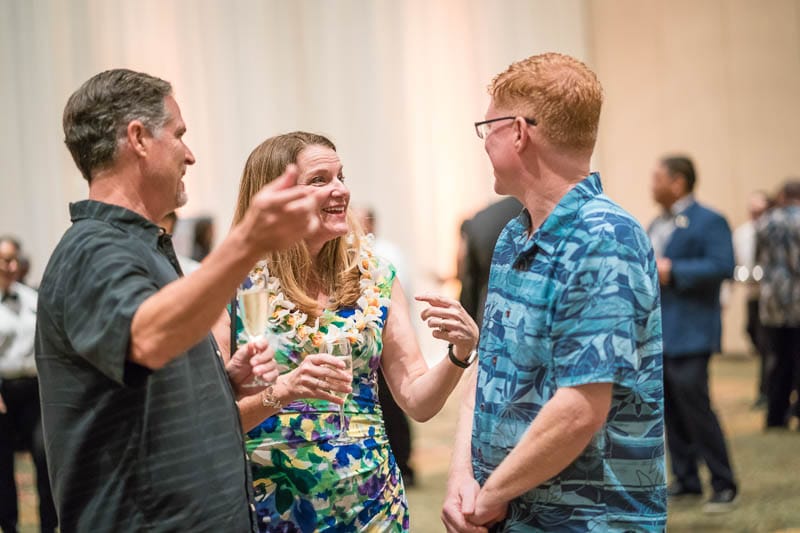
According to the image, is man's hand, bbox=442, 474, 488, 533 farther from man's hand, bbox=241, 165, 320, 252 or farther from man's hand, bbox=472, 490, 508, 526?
man's hand, bbox=241, 165, 320, 252

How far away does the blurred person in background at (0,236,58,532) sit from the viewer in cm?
493

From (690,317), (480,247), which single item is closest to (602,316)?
(480,247)

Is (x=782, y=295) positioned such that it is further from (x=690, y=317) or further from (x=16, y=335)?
(x=16, y=335)

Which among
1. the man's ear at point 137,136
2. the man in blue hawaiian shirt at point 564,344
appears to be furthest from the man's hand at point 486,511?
the man's ear at point 137,136

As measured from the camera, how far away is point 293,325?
243 cm

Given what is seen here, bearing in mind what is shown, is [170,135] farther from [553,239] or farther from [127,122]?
[553,239]

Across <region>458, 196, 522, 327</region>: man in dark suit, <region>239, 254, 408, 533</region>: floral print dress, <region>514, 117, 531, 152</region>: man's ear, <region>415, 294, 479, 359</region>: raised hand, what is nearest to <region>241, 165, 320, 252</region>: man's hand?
<region>514, 117, 531, 152</region>: man's ear

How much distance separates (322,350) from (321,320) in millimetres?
173

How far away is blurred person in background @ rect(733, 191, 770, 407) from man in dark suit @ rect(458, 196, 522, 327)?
3.33 metres

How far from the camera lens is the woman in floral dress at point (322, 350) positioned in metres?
2.38

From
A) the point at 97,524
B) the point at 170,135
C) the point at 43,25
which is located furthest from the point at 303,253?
the point at 43,25

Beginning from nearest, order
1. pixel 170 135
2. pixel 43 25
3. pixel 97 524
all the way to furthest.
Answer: pixel 97 524 → pixel 170 135 → pixel 43 25

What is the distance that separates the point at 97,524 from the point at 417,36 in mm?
10129

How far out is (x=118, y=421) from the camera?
178 centimetres
